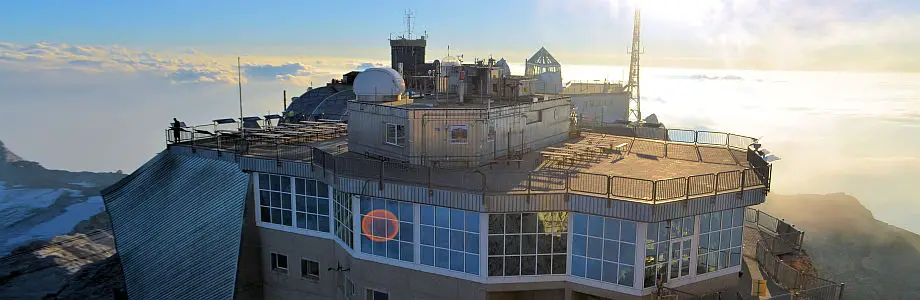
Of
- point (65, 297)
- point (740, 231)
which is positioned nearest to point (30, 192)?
point (65, 297)

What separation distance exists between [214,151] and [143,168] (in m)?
8.50

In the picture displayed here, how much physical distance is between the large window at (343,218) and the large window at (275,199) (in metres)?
3.15

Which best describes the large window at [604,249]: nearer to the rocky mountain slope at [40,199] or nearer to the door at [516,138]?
the door at [516,138]

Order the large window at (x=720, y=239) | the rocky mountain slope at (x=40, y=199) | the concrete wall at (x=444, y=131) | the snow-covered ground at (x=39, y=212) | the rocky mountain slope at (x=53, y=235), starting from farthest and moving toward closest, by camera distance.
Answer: the rocky mountain slope at (x=40, y=199) < the snow-covered ground at (x=39, y=212) < the rocky mountain slope at (x=53, y=235) < the concrete wall at (x=444, y=131) < the large window at (x=720, y=239)

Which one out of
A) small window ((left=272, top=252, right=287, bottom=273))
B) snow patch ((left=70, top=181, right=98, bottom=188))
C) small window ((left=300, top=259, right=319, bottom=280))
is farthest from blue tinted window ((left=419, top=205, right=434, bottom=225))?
snow patch ((left=70, top=181, right=98, bottom=188))

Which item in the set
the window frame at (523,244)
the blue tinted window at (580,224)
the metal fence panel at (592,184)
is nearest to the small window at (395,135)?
the window frame at (523,244)

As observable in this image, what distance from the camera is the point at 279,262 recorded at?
29.5 m

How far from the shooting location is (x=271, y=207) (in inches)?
1147

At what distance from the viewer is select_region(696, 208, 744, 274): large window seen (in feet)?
73.9

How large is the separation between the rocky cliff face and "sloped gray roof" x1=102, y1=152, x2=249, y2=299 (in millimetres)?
80272

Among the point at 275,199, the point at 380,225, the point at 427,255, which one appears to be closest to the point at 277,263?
the point at 275,199

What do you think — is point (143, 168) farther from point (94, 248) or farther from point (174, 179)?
point (94, 248)

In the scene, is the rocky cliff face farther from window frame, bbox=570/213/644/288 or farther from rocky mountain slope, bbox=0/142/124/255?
rocky mountain slope, bbox=0/142/124/255

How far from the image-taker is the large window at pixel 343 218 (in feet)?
81.0
